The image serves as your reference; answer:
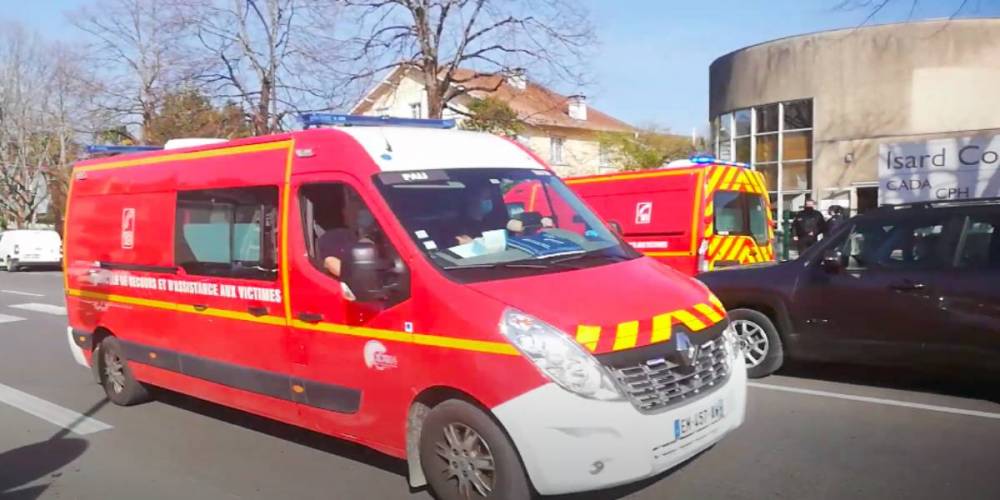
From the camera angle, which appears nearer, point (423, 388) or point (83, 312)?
point (423, 388)

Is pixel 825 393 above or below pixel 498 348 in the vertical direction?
below

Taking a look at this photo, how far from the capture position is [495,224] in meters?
4.97

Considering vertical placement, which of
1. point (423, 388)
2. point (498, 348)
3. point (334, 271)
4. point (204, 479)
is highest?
point (334, 271)

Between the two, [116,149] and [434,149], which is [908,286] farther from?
[116,149]

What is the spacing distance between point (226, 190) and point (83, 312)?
2.72m

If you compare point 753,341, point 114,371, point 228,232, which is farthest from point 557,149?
point 228,232

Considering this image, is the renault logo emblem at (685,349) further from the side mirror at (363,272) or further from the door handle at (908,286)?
the door handle at (908,286)

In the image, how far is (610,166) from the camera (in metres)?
42.7

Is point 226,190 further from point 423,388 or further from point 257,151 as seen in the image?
point 423,388

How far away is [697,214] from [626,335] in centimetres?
701

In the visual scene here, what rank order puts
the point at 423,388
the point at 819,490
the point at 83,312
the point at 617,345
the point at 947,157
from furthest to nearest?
the point at 947,157
the point at 83,312
the point at 819,490
the point at 423,388
the point at 617,345

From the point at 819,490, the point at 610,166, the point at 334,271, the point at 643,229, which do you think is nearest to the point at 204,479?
the point at 334,271

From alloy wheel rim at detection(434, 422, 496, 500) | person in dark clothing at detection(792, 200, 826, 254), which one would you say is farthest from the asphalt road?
person in dark clothing at detection(792, 200, 826, 254)

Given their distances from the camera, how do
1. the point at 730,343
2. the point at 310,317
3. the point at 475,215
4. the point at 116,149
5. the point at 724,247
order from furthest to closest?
the point at 724,247 < the point at 116,149 < the point at 310,317 < the point at 475,215 < the point at 730,343
